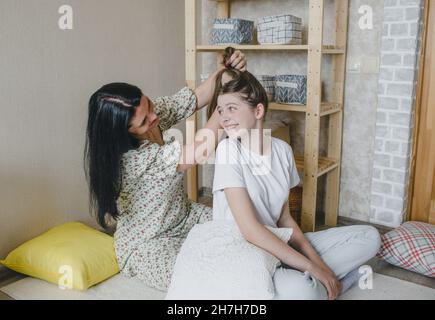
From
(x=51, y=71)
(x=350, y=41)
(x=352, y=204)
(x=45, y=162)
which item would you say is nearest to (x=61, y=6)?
(x=51, y=71)

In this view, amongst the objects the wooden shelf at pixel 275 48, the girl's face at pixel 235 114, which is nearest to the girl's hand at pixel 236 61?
the girl's face at pixel 235 114

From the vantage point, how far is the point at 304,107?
8.13 ft

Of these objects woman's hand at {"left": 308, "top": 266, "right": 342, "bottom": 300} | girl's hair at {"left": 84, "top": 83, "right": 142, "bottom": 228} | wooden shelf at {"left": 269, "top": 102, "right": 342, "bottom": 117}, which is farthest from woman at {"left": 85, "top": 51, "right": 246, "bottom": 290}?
woman's hand at {"left": 308, "top": 266, "right": 342, "bottom": 300}

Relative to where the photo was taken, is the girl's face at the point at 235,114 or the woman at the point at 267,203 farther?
the girl's face at the point at 235,114

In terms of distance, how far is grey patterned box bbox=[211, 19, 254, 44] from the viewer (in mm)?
2615

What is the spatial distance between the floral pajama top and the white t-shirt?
194 millimetres

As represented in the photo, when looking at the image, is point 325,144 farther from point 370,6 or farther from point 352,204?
point 370,6

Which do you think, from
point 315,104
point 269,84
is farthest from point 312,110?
point 269,84

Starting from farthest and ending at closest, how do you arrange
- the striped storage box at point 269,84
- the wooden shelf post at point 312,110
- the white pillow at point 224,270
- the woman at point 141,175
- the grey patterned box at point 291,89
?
the striped storage box at point 269,84 < the grey patterned box at point 291,89 < the wooden shelf post at point 312,110 < the woman at point 141,175 < the white pillow at point 224,270

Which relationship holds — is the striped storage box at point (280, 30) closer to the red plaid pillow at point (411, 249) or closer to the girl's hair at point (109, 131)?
the girl's hair at point (109, 131)

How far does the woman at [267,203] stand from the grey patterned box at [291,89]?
57cm

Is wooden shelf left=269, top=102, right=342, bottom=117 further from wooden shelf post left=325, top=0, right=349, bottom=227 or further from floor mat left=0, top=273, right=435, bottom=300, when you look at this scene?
floor mat left=0, top=273, right=435, bottom=300

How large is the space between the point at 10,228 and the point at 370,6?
6.92ft

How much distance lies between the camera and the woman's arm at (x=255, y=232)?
173 centimetres
